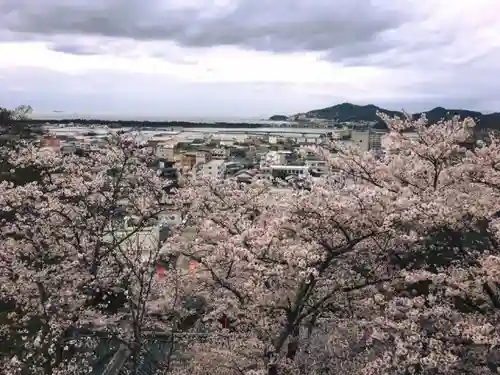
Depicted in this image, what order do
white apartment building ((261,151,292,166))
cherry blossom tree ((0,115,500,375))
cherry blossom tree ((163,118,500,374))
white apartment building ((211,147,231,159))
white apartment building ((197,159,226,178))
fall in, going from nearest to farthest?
cherry blossom tree ((163,118,500,374)) < cherry blossom tree ((0,115,500,375)) < white apartment building ((197,159,226,178)) < white apartment building ((261,151,292,166)) < white apartment building ((211,147,231,159))

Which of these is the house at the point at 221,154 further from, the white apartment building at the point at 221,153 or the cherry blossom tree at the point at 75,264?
the cherry blossom tree at the point at 75,264

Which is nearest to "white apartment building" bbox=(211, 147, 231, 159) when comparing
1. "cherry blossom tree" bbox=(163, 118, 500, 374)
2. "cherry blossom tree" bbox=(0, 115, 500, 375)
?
"cherry blossom tree" bbox=(0, 115, 500, 375)

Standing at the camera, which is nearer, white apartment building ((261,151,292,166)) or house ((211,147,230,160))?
white apartment building ((261,151,292,166))

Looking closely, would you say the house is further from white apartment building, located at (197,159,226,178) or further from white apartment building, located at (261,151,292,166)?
white apartment building, located at (197,159,226,178)

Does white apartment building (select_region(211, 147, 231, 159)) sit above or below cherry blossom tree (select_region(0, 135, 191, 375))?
below

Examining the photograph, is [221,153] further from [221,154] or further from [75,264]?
[75,264]

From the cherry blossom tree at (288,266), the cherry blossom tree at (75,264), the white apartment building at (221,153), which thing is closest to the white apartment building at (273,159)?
the cherry blossom tree at (288,266)

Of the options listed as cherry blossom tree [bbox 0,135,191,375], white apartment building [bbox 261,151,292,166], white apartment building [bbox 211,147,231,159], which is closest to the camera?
cherry blossom tree [bbox 0,135,191,375]


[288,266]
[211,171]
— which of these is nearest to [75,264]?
[288,266]

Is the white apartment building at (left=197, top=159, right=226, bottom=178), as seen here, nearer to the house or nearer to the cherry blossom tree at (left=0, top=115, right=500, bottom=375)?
the cherry blossom tree at (left=0, top=115, right=500, bottom=375)

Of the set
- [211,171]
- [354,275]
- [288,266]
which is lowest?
[211,171]

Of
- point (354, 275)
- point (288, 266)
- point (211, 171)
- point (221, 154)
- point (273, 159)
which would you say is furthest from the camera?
point (221, 154)
